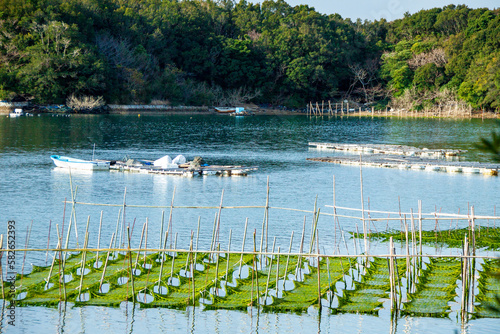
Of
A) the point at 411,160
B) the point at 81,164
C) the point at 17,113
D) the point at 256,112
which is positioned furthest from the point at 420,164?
the point at 256,112

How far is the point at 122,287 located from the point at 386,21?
323ft

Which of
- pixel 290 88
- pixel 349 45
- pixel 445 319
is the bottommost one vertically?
pixel 445 319

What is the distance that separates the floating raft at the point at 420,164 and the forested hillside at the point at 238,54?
130 ft

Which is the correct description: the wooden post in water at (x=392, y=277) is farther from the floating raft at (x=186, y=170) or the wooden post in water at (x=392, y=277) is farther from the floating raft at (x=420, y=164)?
the floating raft at (x=420, y=164)

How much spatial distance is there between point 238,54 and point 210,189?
6447cm

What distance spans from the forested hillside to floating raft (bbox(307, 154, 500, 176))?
3951 centimetres

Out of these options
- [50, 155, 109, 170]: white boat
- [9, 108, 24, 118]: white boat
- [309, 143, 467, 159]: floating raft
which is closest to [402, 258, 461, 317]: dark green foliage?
[50, 155, 109, 170]: white boat

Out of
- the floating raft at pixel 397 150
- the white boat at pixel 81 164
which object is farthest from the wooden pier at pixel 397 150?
the white boat at pixel 81 164

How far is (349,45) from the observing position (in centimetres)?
9656

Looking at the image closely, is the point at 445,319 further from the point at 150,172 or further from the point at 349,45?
the point at 349,45

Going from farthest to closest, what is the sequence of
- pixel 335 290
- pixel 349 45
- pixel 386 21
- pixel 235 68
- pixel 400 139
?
pixel 386 21, pixel 349 45, pixel 235 68, pixel 400 139, pixel 335 290

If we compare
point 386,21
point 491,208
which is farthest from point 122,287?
point 386,21

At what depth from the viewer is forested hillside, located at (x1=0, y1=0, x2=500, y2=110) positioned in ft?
235

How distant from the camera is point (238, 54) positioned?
90.2 m
